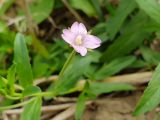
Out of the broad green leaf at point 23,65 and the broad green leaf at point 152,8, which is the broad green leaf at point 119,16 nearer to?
the broad green leaf at point 152,8

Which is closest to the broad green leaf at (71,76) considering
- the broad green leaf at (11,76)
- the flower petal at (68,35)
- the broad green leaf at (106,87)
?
the broad green leaf at (106,87)

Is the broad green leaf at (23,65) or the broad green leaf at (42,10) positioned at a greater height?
the broad green leaf at (42,10)

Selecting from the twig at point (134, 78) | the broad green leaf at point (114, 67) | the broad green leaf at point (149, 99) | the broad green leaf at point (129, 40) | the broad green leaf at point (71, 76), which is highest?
the broad green leaf at point (71, 76)

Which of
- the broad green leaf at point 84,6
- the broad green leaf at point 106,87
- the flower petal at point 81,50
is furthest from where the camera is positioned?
the broad green leaf at point 84,6

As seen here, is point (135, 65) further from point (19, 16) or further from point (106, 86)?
point (19, 16)

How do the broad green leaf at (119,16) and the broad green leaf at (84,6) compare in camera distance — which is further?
the broad green leaf at (84,6)

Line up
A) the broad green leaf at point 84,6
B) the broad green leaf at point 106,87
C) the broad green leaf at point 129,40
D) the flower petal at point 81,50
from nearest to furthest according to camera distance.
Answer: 1. the flower petal at point 81,50
2. the broad green leaf at point 106,87
3. the broad green leaf at point 129,40
4. the broad green leaf at point 84,6
